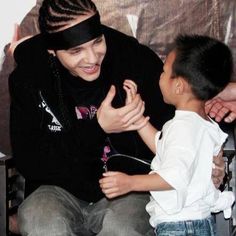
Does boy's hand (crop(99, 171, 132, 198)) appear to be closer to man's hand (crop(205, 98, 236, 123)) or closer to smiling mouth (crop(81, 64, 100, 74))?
smiling mouth (crop(81, 64, 100, 74))

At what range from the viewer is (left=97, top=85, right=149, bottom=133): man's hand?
1613 mm

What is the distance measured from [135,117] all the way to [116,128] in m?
0.07

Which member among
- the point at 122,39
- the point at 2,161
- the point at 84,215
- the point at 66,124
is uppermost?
the point at 122,39

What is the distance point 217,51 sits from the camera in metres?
1.56

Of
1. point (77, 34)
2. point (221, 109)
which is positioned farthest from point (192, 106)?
→ point (77, 34)

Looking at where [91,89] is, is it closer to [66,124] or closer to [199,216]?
[66,124]

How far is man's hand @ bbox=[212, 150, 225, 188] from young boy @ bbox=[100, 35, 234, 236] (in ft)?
0.10

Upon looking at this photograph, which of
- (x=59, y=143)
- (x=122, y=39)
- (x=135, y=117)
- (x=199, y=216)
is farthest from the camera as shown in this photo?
(x=122, y=39)

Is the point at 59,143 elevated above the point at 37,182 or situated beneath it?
elevated above

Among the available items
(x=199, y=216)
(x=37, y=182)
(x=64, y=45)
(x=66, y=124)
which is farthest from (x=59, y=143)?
(x=199, y=216)

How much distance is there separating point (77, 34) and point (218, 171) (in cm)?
59

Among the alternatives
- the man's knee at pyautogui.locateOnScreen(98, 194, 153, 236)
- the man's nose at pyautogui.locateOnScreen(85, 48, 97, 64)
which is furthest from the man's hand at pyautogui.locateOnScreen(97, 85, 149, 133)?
the man's knee at pyautogui.locateOnScreen(98, 194, 153, 236)

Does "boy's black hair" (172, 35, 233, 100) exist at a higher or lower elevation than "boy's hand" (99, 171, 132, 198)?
higher

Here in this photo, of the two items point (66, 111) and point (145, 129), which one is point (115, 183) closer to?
point (145, 129)
